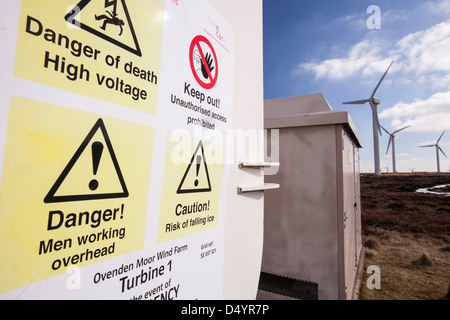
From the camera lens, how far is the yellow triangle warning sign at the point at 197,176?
1.19 meters

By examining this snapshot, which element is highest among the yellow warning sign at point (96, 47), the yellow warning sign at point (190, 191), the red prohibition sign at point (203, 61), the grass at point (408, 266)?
the red prohibition sign at point (203, 61)

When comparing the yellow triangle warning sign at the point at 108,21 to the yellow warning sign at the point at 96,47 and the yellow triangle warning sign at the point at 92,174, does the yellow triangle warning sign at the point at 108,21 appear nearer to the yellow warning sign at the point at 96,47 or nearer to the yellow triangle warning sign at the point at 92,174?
the yellow warning sign at the point at 96,47

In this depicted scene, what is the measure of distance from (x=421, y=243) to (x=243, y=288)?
30.9 ft

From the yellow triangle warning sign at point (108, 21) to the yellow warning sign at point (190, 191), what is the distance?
0.41 m

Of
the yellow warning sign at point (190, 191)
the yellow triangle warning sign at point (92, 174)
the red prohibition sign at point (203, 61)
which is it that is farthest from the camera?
the red prohibition sign at point (203, 61)

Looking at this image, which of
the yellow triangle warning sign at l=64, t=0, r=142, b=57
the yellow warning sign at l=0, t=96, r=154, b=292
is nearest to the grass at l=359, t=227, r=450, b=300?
the yellow warning sign at l=0, t=96, r=154, b=292

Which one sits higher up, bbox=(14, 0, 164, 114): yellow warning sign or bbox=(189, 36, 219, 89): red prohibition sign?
bbox=(189, 36, 219, 89): red prohibition sign

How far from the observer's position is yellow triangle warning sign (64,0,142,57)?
780 mm

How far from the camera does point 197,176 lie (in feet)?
4.16

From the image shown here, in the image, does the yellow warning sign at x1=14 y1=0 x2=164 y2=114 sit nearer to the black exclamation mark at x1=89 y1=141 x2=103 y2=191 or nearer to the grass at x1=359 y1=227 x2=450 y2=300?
the black exclamation mark at x1=89 y1=141 x2=103 y2=191

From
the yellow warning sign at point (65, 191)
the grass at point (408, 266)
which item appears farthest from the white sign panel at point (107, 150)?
the grass at point (408, 266)

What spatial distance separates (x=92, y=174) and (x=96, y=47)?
1.39 ft

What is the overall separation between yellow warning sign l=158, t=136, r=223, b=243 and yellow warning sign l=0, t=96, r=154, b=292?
0.14 m

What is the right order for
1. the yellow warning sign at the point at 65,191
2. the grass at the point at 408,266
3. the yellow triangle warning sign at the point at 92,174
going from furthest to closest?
the grass at the point at 408,266 → the yellow triangle warning sign at the point at 92,174 → the yellow warning sign at the point at 65,191
